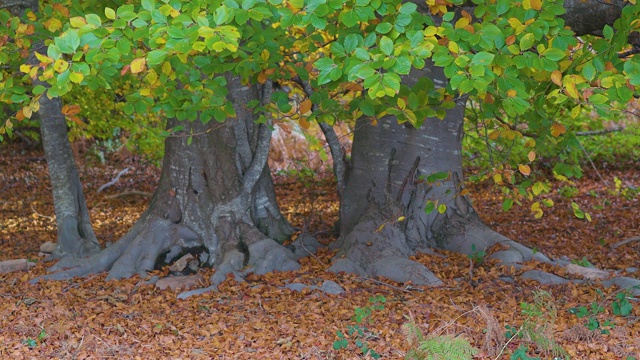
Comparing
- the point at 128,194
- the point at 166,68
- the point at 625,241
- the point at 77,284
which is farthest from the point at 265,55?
the point at 128,194

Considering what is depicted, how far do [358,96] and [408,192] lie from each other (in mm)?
1837

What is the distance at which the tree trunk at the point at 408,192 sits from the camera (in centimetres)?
645

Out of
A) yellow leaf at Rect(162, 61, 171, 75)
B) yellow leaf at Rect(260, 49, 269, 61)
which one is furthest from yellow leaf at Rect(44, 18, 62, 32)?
yellow leaf at Rect(260, 49, 269, 61)

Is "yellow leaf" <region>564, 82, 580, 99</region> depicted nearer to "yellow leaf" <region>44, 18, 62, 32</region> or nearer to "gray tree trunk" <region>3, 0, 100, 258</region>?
"yellow leaf" <region>44, 18, 62, 32</region>

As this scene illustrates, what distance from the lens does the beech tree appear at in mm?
3479

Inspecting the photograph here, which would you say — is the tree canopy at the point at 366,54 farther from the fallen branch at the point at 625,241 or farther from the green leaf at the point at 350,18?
the fallen branch at the point at 625,241

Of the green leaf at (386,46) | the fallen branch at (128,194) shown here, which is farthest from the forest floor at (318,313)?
the fallen branch at (128,194)

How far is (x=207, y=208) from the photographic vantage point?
22.2ft

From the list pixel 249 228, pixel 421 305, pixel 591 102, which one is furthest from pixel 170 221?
pixel 591 102

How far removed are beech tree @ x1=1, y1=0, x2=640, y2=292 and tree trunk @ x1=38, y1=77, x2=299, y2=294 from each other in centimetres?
1

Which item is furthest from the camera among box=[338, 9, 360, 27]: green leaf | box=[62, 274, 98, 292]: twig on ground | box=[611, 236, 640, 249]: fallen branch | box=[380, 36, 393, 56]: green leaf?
box=[611, 236, 640, 249]: fallen branch

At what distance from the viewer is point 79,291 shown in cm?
610

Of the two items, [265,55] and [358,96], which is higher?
[265,55]

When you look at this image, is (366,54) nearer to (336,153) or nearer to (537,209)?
(537,209)
